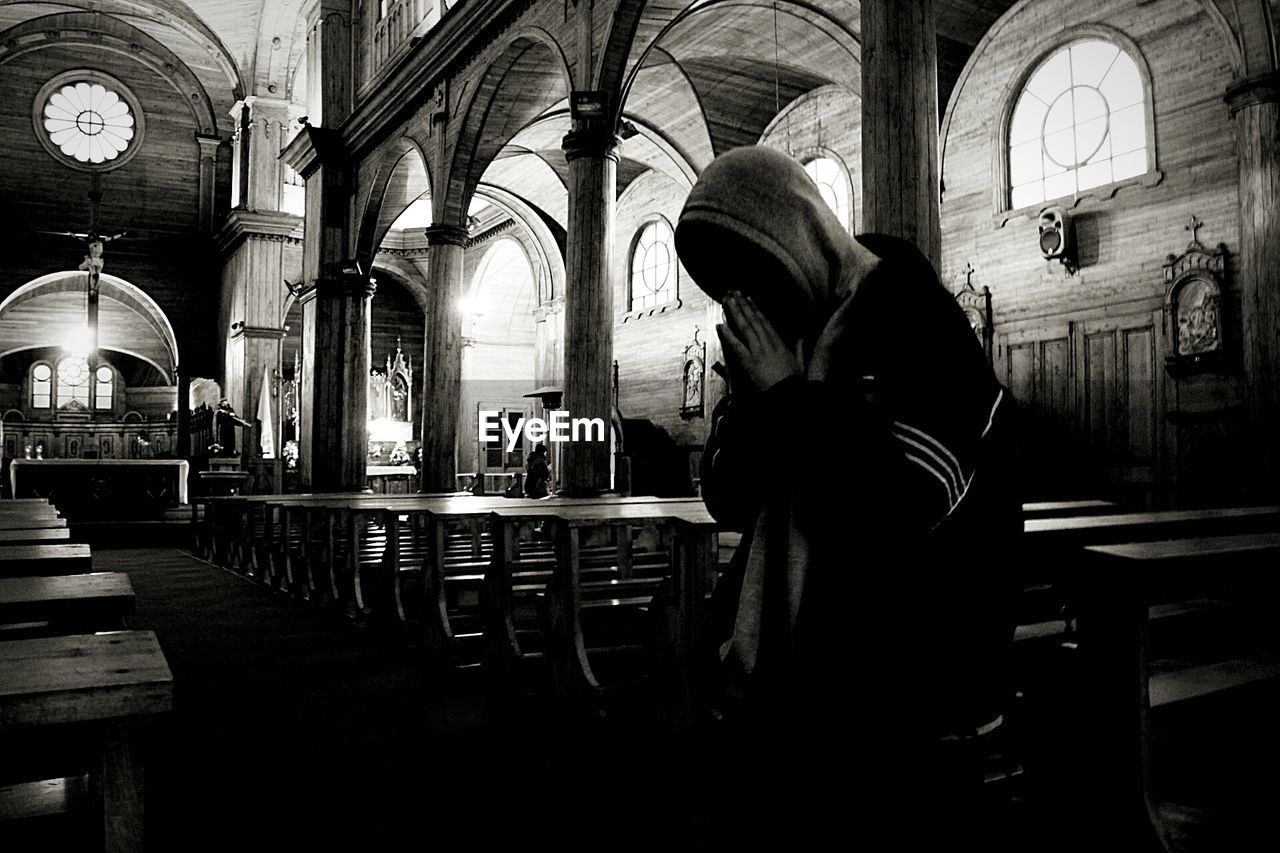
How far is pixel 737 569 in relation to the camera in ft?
5.30

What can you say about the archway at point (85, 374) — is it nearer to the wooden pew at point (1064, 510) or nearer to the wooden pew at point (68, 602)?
the wooden pew at point (68, 602)

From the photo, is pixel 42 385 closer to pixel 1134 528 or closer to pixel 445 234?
pixel 445 234

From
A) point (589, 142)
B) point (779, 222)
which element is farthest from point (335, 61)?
point (779, 222)

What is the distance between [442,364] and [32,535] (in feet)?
26.4

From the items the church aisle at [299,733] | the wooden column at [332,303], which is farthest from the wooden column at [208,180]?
the church aisle at [299,733]

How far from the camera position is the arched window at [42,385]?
80.3ft

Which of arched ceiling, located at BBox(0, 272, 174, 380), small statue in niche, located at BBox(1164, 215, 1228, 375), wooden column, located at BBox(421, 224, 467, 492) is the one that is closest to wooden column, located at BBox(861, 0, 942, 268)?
small statue in niche, located at BBox(1164, 215, 1228, 375)

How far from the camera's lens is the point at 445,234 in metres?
12.6

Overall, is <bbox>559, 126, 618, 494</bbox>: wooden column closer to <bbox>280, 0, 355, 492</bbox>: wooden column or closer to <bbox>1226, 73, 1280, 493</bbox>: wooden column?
<bbox>1226, 73, 1280, 493</bbox>: wooden column

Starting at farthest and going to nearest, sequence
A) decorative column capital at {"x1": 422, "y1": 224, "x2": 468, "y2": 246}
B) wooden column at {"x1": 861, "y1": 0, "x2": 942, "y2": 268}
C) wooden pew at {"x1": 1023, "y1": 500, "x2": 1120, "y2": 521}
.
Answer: decorative column capital at {"x1": 422, "y1": 224, "x2": 468, "y2": 246}, wooden column at {"x1": 861, "y1": 0, "x2": 942, "y2": 268}, wooden pew at {"x1": 1023, "y1": 500, "x2": 1120, "y2": 521}

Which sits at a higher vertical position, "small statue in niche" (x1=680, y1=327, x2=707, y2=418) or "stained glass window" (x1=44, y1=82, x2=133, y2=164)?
"stained glass window" (x1=44, y1=82, x2=133, y2=164)

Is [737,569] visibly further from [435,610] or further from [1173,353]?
[1173,353]

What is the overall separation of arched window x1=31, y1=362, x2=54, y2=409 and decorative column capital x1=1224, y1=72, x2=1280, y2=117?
1058 inches

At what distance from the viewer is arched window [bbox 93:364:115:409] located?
82.9 ft
